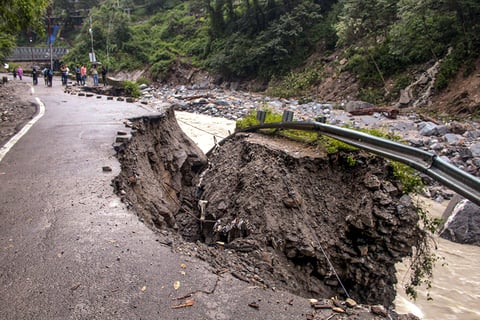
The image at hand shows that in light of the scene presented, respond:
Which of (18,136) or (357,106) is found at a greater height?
(357,106)

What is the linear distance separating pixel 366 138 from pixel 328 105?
20347 millimetres

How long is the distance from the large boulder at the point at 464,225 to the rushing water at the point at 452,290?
181 mm

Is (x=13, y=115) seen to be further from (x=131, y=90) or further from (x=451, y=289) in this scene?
(x=451, y=289)

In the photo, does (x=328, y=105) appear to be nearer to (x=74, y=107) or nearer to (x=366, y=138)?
(x=74, y=107)

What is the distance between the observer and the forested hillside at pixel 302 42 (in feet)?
70.6

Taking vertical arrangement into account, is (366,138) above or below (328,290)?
above

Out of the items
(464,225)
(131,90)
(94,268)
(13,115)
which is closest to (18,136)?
(13,115)

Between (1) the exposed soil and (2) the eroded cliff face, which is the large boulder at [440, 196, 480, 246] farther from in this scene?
(1) the exposed soil

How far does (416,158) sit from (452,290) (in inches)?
172

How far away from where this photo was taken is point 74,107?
13383 mm

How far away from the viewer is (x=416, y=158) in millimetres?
3561

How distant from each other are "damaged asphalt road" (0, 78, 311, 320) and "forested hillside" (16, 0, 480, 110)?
2112 centimetres

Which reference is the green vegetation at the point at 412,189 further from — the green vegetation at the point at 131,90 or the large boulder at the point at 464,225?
the green vegetation at the point at 131,90

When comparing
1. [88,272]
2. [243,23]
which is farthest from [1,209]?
[243,23]
